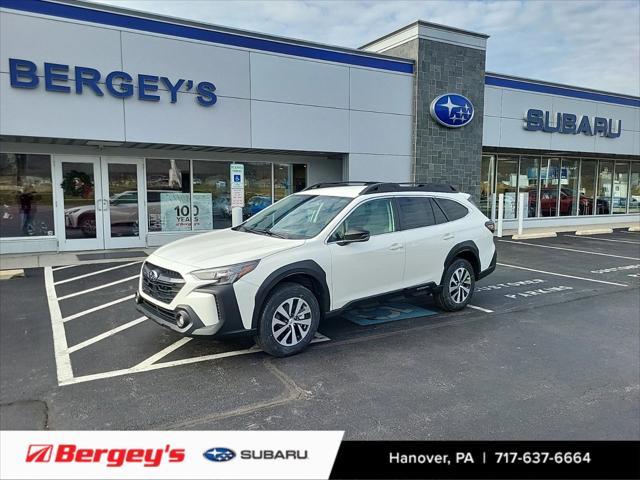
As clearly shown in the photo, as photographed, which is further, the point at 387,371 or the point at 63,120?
the point at 63,120

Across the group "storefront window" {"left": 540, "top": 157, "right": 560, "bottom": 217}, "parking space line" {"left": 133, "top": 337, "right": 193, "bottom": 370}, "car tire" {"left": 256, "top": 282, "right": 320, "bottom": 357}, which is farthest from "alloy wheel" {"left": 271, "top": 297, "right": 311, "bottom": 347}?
"storefront window" {"left": 540, "top": 157, "right": 560, "bottom": 217}

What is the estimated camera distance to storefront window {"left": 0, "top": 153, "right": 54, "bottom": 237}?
441 inches

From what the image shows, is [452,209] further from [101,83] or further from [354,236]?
[101,83]

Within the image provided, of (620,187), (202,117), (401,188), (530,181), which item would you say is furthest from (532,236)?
(401,188)

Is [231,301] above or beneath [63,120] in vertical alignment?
beneath

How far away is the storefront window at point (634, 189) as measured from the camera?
22.9 metres

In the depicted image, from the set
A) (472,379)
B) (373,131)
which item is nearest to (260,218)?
(472,379)

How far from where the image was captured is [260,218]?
6.29m

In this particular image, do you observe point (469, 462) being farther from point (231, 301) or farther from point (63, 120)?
point (63, 120)

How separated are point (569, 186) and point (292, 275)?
1955 cm

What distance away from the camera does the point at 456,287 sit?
679cm

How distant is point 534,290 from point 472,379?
4.51m

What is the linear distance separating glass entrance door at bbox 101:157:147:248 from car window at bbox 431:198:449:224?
27.7 ft

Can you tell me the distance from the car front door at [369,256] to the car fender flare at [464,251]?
0.94m
